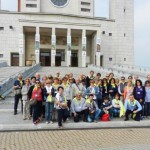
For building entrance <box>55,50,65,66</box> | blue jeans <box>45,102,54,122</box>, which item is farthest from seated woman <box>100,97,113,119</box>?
building entrance <box>55,50,65,66</box>

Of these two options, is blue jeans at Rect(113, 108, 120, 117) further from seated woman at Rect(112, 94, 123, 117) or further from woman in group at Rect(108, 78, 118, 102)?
woman in group at Rect(108, 78, 118, 102)

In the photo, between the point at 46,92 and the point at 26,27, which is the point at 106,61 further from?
the point at 46,92

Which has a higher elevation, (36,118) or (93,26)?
(93,26)

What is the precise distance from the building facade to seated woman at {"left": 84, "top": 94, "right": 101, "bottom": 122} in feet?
141

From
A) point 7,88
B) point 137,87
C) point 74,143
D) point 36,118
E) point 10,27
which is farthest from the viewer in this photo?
point 10,27

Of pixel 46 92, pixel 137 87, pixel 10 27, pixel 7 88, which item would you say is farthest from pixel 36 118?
pixel 10 27

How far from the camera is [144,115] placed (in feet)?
42.8

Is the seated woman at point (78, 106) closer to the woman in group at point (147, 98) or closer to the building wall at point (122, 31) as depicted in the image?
the woman in group at point (147, 98)

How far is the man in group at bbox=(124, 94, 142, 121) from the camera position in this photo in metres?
12.0

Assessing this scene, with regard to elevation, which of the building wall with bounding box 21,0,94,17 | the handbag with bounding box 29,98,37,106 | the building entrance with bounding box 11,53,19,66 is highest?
the building wall with bounding box 21,0,94,17

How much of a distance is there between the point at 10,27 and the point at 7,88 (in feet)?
142

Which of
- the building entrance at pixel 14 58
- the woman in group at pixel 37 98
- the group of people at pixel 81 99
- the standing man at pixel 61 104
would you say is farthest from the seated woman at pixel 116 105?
Answer: the building entrance at pixel 14 58

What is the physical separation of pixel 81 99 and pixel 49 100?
4.20ft

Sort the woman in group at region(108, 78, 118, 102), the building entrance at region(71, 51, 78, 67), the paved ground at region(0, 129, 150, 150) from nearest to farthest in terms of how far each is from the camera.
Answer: the paved ground at region(0, 129, 150, 150) < the woman in group at region(108, 78, 118, 102) < the building entrance at region(71, 51, 78, 67)
